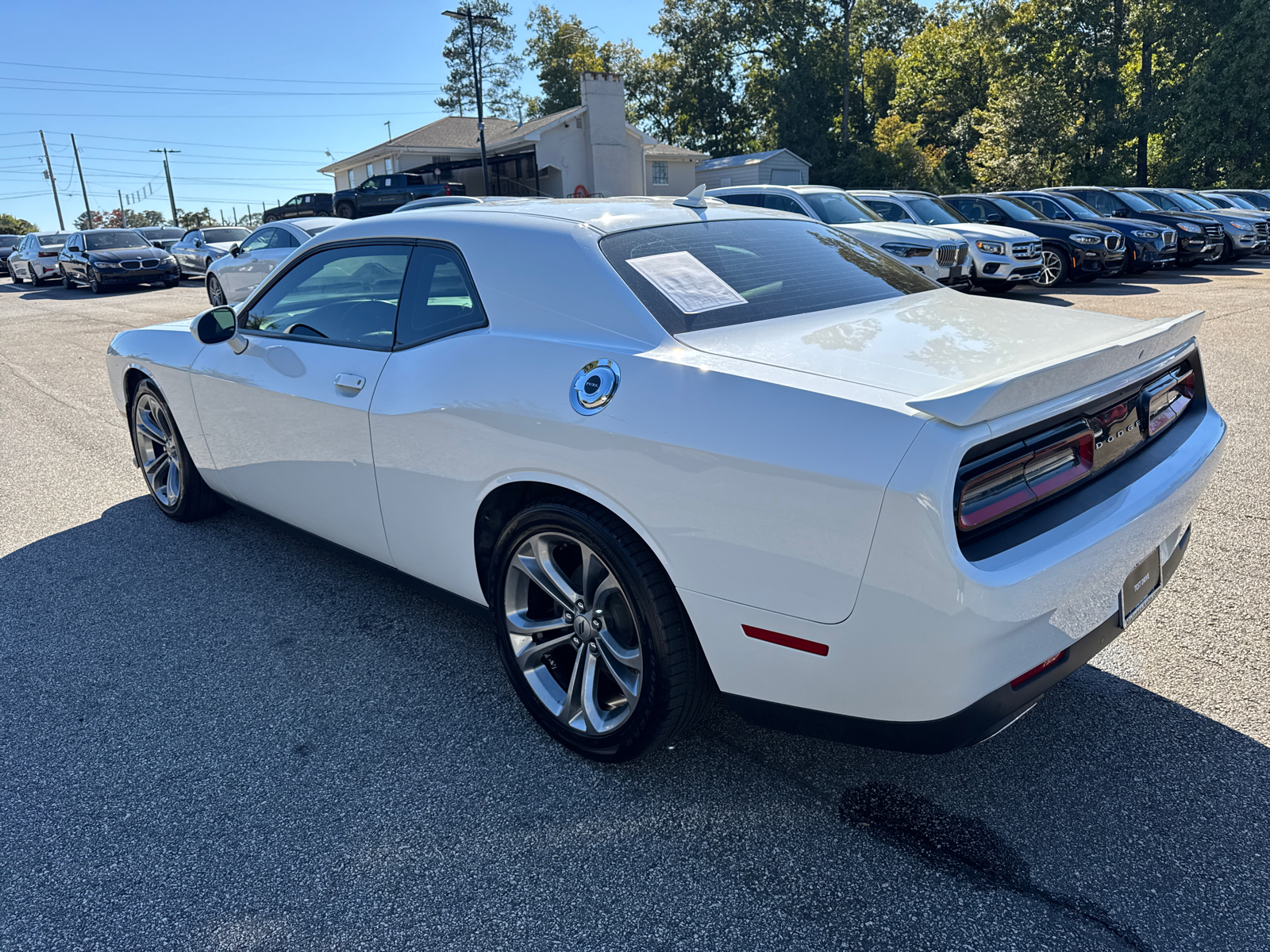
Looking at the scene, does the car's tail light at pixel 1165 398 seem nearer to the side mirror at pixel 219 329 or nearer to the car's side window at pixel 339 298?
the car's side window at pixel 339 298

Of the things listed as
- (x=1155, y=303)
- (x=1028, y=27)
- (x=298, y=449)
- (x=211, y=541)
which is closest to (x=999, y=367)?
(x=298, y=449)

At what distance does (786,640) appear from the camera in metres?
2.07

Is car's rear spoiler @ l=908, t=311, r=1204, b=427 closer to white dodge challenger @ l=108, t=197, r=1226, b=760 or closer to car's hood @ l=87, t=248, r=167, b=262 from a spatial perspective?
white dodge challenger @ l=108, t=197, r=1226, b=760

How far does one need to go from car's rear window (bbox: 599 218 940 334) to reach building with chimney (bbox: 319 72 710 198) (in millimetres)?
31886

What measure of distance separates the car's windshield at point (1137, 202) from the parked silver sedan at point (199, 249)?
20.2m

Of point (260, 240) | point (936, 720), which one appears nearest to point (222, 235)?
point (260, 240)

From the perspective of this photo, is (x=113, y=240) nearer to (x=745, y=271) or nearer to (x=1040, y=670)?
(x=745, y=271)

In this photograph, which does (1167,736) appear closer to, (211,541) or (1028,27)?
(211,541)

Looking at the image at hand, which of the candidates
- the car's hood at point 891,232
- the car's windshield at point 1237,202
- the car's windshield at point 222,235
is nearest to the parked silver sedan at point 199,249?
the car's windshield at point 222,235

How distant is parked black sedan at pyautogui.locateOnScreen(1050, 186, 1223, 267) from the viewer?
17234 millimetres

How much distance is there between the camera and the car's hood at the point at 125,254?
21422 mm

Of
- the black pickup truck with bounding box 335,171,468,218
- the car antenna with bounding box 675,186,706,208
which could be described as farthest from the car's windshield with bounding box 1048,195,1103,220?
the black pickup truck with bounding box 335,171,468,218

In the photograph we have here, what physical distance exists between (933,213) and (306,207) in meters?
23.1

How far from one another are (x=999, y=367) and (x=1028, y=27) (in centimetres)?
4298
